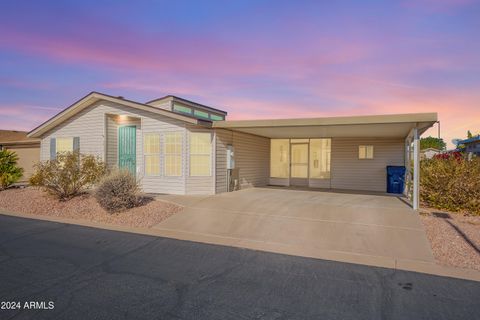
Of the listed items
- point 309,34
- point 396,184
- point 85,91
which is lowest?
point 396,184

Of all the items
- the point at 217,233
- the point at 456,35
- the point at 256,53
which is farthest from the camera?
the point at 256,53

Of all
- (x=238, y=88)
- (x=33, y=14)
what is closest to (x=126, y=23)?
(x=33, y=14)

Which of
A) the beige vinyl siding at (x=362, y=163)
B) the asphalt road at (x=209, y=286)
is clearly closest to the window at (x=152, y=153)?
the asphalt road at (x=209, y=286)

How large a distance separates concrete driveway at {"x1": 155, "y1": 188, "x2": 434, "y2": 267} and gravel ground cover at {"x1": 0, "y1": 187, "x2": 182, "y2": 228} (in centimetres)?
58

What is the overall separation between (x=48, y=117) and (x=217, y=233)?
12.4 metres

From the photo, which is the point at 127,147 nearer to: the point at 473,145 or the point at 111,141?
the point at 111,141

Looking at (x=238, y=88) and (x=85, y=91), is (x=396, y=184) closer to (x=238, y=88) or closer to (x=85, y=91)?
(x=238, y=88)

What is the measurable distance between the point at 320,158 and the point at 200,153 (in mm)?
6775

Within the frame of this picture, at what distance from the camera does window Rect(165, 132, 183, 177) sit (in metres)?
11.9

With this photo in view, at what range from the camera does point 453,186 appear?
9.40 meters

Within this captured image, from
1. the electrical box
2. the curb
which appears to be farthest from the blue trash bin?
the curb

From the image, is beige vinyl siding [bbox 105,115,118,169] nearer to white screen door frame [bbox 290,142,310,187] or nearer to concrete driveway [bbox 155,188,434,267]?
concrete driveway [bbox 155,188,434,267]

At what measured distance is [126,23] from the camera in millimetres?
11578

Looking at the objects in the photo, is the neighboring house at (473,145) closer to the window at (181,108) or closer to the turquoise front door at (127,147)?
the window at (181,108)
